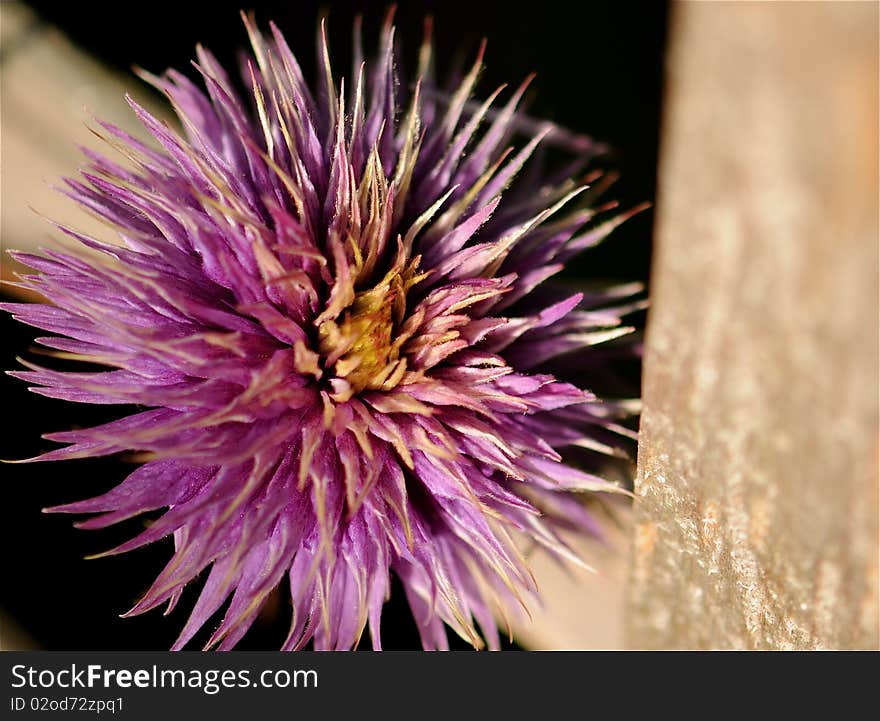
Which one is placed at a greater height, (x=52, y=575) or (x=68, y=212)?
(x=68, y=212)

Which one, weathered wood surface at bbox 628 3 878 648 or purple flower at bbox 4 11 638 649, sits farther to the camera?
purple flower at bbox 4 11 638 649

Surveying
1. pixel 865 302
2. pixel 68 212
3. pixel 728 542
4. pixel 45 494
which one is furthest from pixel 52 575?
pixel 865 302

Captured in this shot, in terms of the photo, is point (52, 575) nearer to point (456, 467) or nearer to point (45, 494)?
point (45, 494)

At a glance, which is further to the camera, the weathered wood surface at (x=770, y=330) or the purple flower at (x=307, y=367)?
the purple flower at (x=307, y=367)

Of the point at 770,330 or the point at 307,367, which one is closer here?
the point at 770,330
